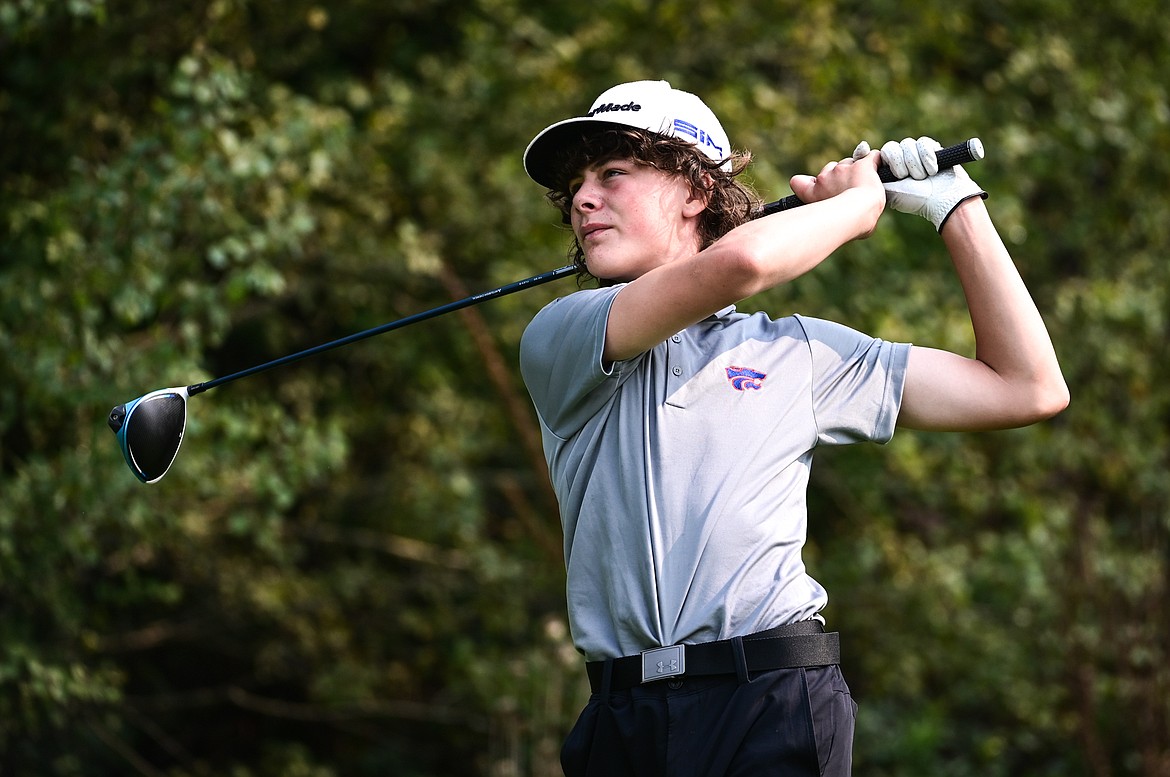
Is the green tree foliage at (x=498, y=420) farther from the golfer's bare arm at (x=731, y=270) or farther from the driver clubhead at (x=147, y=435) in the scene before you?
the golfer's bare arm at (x=731, y=270)

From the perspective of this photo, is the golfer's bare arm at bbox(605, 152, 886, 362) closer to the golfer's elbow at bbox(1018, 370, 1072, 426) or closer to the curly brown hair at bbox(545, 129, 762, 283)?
the curly brown hair at bbox(545, 129, 762, 283)

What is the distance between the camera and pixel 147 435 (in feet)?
12.9

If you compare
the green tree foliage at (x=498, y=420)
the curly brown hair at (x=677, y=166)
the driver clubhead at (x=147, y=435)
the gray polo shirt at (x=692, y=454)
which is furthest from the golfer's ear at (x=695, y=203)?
the green tree foliage at (x=498, y=420)

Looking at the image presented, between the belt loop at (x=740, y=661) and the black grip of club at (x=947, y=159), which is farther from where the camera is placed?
the black grip of club at (x=947, y=159)

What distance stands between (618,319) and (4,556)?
3.99 meters

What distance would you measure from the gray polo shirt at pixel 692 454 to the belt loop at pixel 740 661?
29mm

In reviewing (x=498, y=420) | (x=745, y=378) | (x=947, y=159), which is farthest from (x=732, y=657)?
(x=498, y=420)

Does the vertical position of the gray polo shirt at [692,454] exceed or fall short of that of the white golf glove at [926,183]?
it falls short

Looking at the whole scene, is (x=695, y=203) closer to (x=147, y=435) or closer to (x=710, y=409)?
(x=710, y=409)

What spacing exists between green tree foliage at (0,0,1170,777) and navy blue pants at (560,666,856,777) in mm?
3952

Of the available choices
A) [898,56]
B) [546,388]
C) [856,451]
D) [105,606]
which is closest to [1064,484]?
[856,451]

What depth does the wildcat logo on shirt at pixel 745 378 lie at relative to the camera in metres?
2.94

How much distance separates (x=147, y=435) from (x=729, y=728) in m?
1.97

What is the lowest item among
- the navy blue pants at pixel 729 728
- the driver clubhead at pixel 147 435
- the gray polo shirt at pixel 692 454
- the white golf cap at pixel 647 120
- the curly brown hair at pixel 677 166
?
the navy blue pants at pixel 729 728
